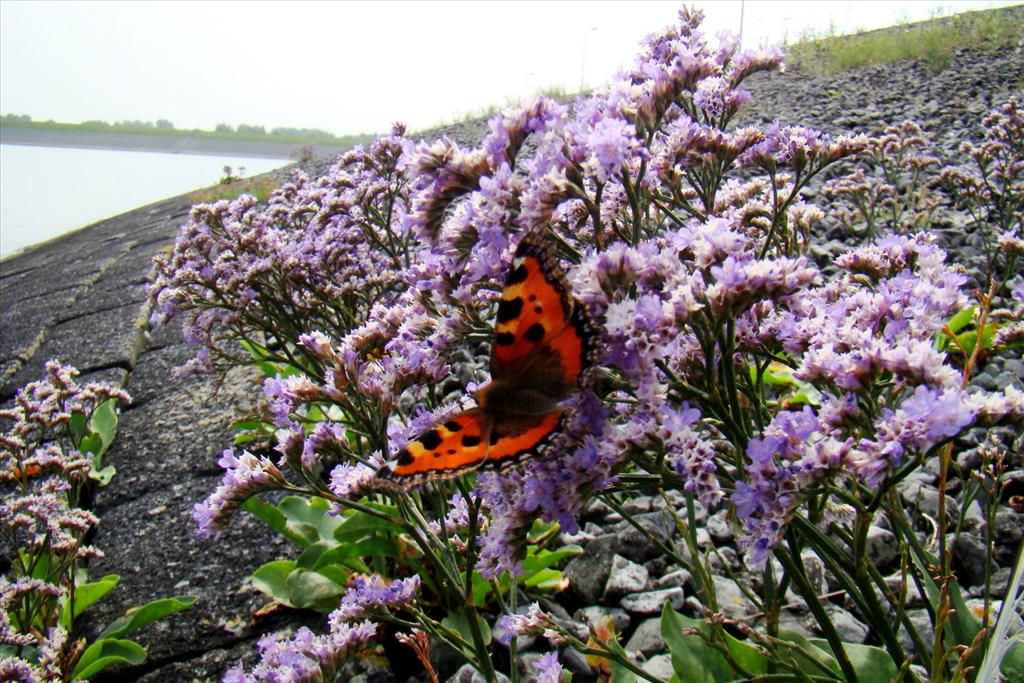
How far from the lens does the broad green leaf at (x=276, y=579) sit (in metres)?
2.84

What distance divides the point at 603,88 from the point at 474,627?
4.75 feet

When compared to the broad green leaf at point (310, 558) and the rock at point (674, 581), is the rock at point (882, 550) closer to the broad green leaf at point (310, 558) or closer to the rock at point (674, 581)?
the rock at point (674, 581)

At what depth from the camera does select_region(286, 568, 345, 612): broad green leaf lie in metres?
2.77

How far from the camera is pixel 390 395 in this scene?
2.05m

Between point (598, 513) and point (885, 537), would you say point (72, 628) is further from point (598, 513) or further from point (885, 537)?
point (885, 537)

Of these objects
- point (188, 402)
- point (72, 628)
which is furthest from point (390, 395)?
point (188, 402)

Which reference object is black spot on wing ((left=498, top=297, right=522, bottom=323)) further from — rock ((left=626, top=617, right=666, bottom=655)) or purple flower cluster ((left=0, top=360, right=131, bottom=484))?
purple flower cluster ((left=0, top=360, right=131, bottom=484))

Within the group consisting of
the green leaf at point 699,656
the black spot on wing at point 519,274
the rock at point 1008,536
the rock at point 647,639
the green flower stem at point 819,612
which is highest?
the black spot on wing at point 519,274

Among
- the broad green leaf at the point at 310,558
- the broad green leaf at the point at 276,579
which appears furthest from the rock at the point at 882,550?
the broad green leaf at the point at 276,579

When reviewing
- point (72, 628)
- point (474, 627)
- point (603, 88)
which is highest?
point (603, 88)

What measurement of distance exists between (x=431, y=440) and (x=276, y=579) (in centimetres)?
170

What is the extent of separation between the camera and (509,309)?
156cm

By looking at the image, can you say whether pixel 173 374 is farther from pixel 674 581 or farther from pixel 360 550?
pixel 674 581

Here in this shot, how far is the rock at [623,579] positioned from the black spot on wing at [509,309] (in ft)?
4.46
